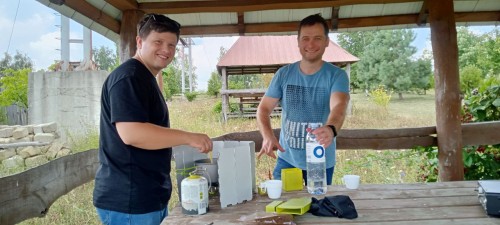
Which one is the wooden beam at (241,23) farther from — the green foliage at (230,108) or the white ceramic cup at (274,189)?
the green foliage at (230,108)

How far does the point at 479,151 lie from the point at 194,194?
150 inches

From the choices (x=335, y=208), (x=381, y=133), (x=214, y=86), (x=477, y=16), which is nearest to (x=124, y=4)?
(x=335, y=208)

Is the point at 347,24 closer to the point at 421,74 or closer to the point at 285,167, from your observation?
the point at 285,167

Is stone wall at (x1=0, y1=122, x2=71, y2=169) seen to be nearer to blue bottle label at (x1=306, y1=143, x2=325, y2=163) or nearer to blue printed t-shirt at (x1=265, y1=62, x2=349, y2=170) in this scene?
blue printed t-shirt at (x1=265, y1=62, x2=349, y2=170)

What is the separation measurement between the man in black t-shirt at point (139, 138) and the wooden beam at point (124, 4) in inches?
66.8

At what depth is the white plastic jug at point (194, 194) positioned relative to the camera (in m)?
1.58

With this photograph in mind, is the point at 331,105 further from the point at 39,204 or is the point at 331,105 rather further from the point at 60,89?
the point at 60,89

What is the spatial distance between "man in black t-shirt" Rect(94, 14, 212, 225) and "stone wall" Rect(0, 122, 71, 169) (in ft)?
18.6

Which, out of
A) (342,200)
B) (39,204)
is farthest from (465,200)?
(39,204)

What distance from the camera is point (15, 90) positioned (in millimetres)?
10242

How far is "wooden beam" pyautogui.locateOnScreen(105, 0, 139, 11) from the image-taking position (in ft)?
10.9

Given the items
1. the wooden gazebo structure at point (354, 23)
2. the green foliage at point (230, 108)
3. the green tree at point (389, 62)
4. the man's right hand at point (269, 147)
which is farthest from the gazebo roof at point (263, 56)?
the man's right hand at point (269, 147)

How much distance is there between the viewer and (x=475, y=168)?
4.24m

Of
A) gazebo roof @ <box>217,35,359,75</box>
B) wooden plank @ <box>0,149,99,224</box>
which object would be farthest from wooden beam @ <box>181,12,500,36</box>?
gazebo roof @ <box>217,35,359,75</box>
